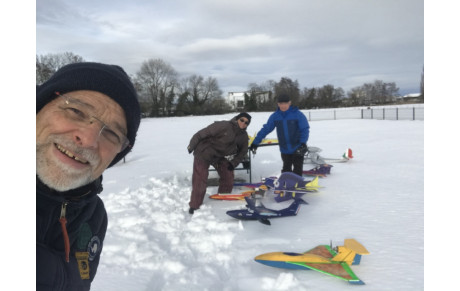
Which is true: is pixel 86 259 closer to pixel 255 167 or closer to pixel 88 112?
pixel 88 112

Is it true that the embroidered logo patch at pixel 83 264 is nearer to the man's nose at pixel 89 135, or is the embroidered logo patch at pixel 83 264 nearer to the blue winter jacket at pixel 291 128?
the man's nose at pixel 89 135

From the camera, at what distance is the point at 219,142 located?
5.16 m

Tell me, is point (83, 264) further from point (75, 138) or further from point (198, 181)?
point (198, 181)

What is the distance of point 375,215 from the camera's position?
421cm

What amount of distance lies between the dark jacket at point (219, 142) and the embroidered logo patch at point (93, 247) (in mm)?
3432

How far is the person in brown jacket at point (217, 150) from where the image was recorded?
15.8 feet

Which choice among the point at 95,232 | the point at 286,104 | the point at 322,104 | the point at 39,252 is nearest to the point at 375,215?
the point at 286,104

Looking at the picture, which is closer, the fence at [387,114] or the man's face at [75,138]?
the man's face at [75,138]

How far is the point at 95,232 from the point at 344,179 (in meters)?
6.20

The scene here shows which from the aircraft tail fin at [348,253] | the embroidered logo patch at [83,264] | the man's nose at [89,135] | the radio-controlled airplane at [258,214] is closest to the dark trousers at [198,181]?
the radio-controlled airplane at [258,214]

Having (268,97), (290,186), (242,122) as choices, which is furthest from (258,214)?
(268,97)

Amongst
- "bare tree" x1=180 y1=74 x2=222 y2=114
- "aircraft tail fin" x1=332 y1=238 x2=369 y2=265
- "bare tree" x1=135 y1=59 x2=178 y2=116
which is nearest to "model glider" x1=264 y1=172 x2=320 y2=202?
"aircraft tail fin" x1=332 y1=238 x2=369 y2=265

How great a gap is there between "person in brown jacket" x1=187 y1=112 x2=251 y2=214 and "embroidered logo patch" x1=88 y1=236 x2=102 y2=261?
10.1 ft

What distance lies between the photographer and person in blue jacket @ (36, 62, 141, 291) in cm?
106
